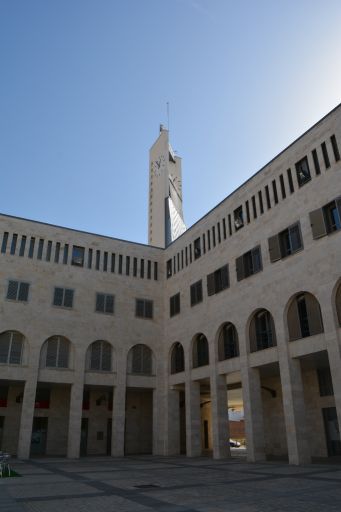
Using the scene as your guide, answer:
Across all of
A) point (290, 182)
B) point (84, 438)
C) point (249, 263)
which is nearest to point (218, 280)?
point (249, 263)

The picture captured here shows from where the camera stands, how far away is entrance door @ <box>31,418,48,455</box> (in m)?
32.9

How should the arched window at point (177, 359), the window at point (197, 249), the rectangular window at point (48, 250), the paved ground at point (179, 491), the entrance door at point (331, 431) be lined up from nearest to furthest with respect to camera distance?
the paved ground at point (179, 491) → the entrance door at point (331, 431) → the rectangular window at point (48, 250) → the window at point (197, 249) → the arched window at point (177, 359)

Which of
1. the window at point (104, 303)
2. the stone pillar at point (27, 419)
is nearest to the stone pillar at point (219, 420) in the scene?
the window at point (104, 303)

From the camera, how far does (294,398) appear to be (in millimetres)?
21375

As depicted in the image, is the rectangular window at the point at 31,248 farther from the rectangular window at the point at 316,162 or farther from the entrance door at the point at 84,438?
the rectangular window at the point at 316,162

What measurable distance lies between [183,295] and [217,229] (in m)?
6.41

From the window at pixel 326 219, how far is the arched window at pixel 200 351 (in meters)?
12.7

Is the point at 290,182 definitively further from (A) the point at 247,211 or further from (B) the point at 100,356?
(B) the point at 100,356

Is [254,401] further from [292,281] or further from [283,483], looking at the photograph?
[283,483]

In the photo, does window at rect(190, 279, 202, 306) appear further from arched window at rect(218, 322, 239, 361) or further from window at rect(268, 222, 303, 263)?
window at rect(268, 222, 303, 263)

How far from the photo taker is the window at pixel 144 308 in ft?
114

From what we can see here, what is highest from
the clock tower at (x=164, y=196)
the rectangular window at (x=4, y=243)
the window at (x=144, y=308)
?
the clock tower at (x=164, y=196)

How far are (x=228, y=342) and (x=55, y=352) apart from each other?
12894 millimetres

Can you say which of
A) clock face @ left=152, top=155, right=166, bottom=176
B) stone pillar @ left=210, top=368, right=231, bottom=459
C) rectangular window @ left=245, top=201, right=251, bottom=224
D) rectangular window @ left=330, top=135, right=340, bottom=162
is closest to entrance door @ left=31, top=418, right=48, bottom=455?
stone pillar @ left=210, top=368, right=231, bottom=459
